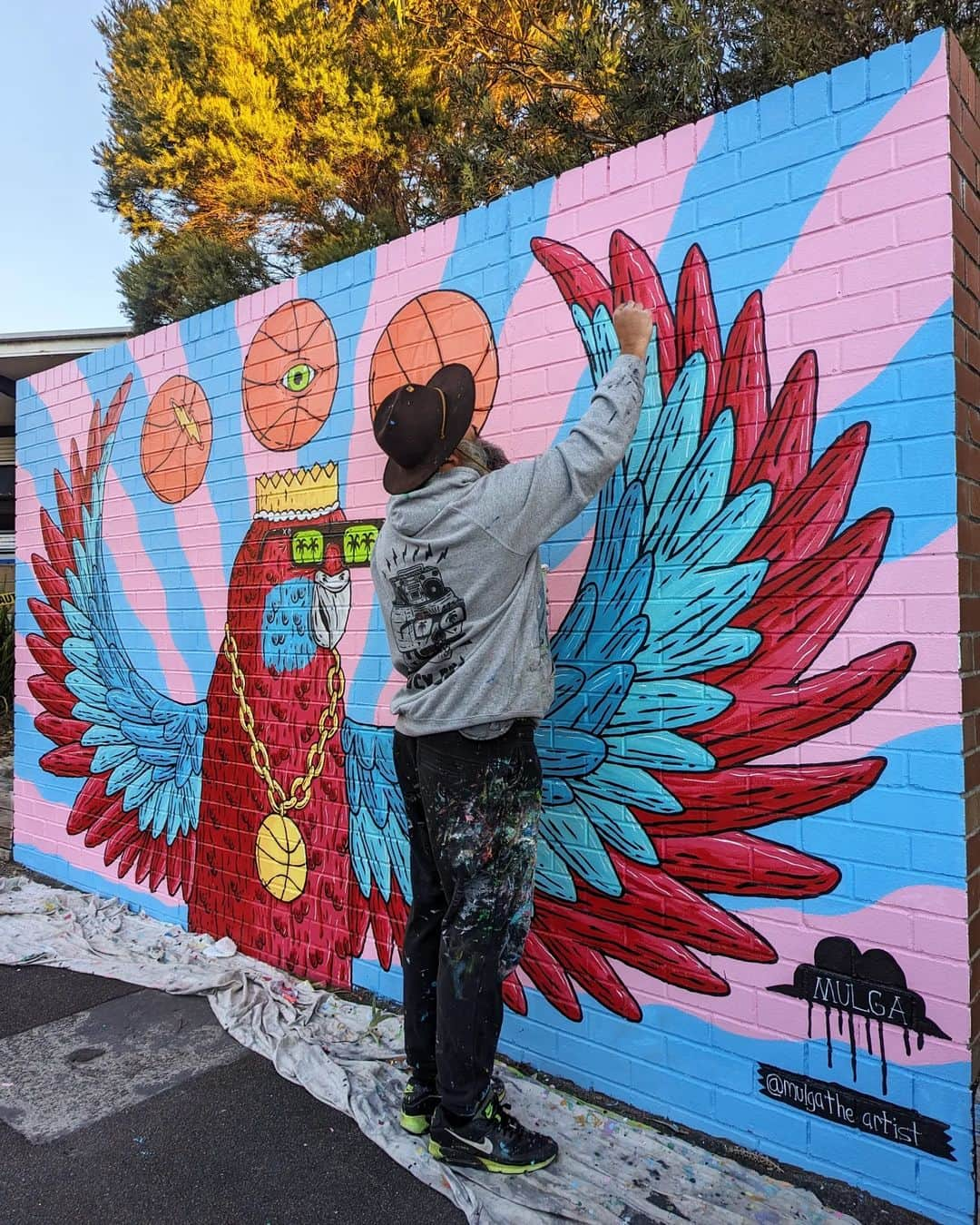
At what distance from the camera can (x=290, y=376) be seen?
3.70 meters

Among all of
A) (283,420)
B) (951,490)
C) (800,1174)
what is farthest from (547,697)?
(283,420)

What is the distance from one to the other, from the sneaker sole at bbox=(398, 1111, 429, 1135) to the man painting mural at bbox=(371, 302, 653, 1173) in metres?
0.14

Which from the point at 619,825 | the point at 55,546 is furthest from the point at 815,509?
the point at 55,546

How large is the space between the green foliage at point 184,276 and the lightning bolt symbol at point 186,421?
6343 millimetres

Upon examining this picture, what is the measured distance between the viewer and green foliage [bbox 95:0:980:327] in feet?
21.8

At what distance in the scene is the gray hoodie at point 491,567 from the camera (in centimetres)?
221

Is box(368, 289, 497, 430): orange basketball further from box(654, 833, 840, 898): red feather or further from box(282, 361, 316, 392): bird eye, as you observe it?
box(654, 833, 840, 898): red feather

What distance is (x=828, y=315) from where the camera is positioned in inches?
88.6

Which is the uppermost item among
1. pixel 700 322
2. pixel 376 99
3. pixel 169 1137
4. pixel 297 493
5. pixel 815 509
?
pixel 376 99

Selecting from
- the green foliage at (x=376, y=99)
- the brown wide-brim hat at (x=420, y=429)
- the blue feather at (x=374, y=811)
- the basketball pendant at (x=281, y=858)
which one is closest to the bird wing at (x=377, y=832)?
the blue feather at (x=374, y=811)

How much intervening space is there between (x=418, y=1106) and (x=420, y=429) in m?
1.85

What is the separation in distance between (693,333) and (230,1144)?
8.49ft

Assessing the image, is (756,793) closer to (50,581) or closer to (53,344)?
(50,581)

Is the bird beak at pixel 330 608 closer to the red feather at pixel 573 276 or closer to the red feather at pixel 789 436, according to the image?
the red feather at pixel 573 276
